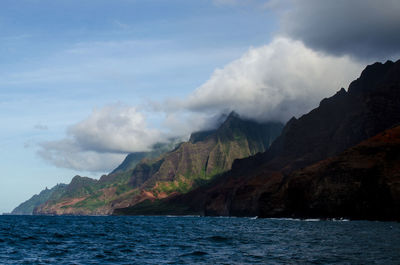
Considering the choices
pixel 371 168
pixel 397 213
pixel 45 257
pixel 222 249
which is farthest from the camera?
pixel 371 168

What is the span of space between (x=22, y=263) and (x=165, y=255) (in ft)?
58.5

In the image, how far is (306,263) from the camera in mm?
46719

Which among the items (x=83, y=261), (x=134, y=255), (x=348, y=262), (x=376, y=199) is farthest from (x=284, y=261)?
(x=376, y=199)

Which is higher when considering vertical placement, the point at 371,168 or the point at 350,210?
the point at 371,168

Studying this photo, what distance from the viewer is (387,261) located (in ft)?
154

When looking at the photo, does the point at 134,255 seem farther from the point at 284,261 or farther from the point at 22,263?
the point at 284,261

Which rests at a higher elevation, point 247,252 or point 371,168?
point 371,168

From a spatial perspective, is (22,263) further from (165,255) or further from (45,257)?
(165,255)

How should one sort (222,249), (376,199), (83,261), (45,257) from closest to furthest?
(83,261) → (45,257) → (222,249) → (376,199)

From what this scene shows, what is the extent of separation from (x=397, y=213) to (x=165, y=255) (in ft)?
474

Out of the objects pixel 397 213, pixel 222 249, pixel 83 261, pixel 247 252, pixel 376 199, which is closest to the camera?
pixel 83 261

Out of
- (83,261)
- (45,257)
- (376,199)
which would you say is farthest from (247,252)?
(376,199)

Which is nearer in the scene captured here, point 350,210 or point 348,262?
point 348,262

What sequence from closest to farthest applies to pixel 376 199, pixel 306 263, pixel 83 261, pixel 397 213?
pixel 306 263 < pixel 83 261 < pixel 397 213 < pixel 376 199
